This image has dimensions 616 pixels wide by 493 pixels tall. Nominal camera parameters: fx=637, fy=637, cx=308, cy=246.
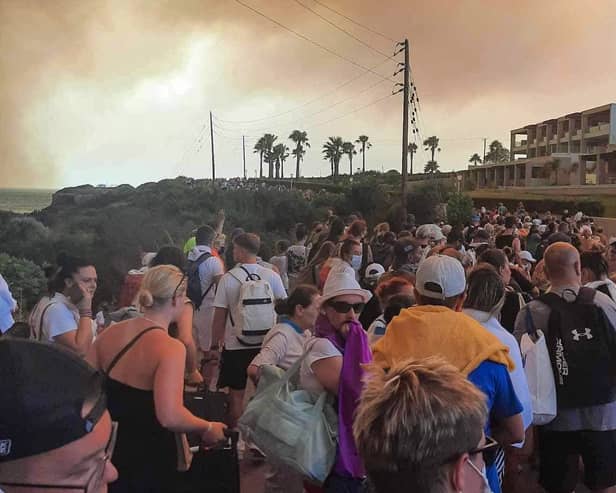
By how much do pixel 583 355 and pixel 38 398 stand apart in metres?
2.96

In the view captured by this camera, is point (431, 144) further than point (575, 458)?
Yes

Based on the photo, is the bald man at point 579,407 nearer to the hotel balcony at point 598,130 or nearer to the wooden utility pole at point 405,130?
the wooden utility pole at point 405,130

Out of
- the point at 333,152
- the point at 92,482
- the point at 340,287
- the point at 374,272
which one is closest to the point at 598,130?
the point at 333,152

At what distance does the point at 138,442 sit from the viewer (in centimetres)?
262

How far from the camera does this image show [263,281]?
4.97 m

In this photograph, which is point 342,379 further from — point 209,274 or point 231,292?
point 209,274

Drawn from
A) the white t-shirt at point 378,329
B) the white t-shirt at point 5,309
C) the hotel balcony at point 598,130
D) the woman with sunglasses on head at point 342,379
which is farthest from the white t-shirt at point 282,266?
the hotel balcony at point 598,130

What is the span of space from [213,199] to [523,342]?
32.8 ft

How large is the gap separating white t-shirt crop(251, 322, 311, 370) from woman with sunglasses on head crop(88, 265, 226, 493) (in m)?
1.19

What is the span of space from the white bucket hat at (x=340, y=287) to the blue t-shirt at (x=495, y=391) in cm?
85

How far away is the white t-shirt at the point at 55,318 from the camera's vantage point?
3.53 meters

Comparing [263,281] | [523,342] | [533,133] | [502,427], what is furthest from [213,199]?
[533,133]

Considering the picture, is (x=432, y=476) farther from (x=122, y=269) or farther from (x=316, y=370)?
(x=122, y=269)

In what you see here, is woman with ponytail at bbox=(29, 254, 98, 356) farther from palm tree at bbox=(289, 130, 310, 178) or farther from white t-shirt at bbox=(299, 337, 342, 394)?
palm tree at bbox=(289, 130, 310, 178)
